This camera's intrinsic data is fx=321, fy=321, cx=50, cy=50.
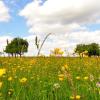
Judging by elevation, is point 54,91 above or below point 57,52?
below

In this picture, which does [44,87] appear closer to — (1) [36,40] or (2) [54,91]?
(2) [54,91]

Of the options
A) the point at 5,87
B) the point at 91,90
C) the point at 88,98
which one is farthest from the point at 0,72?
the point at 5,87

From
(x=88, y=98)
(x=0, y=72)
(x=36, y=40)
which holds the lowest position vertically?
(x=88, y=98)

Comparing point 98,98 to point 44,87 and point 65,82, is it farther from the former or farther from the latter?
point 65,82

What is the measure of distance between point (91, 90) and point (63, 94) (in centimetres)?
36

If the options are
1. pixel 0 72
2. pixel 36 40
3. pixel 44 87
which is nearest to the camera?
pixel 0 72

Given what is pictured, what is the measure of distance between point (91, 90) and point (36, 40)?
155cm

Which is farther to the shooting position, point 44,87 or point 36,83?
point 36,83

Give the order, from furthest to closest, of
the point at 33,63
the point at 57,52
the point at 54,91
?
the point at 33,63 → the point at 57,52 → the point at 54,91

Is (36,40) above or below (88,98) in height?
above

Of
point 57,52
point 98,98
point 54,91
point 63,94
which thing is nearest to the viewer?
point 98,98

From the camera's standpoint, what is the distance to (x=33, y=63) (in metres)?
8.77

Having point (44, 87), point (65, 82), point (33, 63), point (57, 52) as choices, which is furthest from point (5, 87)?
point (33, 63)

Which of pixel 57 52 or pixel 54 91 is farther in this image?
pixel 57 52
